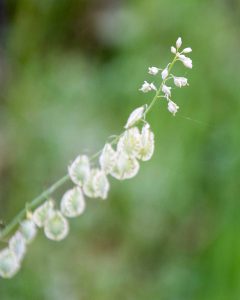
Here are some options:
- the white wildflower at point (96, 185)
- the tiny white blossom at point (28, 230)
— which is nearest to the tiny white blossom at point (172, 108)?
the white wildflower at point (96, 185)

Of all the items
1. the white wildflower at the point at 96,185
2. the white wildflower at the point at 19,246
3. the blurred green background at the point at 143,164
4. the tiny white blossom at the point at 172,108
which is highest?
the blurred green background at the point at 143,164

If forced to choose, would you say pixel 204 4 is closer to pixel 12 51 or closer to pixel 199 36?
pixel 199 36

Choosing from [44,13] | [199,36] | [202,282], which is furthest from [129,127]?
[44,13]

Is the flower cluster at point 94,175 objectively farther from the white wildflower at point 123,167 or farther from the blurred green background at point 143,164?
the blurred green background at point 143,164

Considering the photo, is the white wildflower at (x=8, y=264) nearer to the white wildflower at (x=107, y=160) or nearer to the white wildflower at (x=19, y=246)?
the white wildflower at (x=19, y=246)

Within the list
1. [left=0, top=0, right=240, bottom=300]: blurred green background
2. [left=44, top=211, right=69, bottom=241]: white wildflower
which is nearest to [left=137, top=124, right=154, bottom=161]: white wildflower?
[left=44, top=211, right=69, bottom=241]: white wildflower

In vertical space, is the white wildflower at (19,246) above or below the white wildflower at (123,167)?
above

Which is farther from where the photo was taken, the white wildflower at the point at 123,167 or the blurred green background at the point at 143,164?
the blurred green background at the point at 143,164
